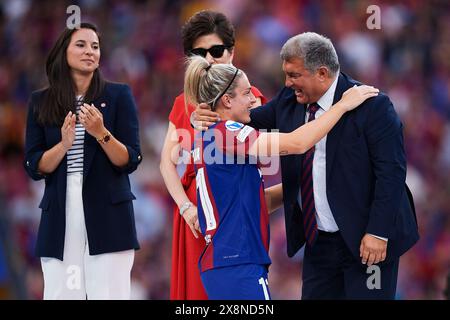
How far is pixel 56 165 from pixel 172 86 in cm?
A: 495

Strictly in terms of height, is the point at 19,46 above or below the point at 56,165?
above

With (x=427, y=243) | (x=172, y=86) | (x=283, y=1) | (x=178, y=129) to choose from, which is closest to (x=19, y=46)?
(x=172, y=86)

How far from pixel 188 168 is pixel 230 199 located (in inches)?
26.6

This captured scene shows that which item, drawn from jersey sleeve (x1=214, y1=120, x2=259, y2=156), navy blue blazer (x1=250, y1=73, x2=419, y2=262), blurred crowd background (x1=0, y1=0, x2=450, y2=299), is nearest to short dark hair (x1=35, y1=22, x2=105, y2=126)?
jersey sleeve (x1=214, y1=120, x2=259, y2=156)

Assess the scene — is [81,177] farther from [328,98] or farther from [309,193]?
[328,98]

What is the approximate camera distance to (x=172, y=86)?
32.8 ft

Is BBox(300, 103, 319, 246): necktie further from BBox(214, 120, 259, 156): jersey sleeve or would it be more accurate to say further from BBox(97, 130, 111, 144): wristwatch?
BBox(97, 130, 111, 144): wristwatch

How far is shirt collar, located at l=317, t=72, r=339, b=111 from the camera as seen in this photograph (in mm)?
4918

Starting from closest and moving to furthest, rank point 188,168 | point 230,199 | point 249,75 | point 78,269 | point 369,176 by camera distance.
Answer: point 230,199
point 369,176
point 78,269
point 188,168
point 249,75

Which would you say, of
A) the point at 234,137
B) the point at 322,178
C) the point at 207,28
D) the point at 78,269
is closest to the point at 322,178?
the point at 322,178

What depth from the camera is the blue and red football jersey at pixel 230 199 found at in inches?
180

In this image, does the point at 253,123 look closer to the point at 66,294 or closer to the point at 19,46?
the point at 66,294

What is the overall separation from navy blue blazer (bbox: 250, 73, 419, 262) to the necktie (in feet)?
0.36

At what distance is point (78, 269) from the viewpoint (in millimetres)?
5098
